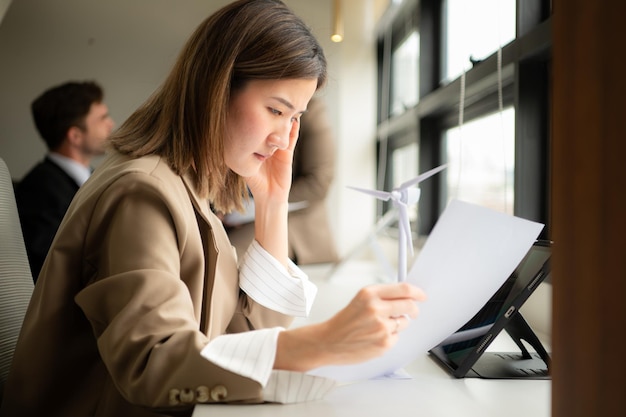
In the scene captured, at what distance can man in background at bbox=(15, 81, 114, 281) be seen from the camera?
2.72 m

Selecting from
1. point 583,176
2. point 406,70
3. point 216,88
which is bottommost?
point 583,176

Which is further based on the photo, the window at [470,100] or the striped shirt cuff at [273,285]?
the window at [470,100]

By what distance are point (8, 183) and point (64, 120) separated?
8.32 feet

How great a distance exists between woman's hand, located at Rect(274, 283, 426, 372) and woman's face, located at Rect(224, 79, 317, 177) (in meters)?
0.44

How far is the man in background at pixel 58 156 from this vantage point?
107 inches

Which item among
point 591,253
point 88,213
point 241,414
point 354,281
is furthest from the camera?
point 354,281

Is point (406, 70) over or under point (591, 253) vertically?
over

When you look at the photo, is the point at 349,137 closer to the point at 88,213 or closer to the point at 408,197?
the point at 408,197

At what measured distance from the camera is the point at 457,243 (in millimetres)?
668

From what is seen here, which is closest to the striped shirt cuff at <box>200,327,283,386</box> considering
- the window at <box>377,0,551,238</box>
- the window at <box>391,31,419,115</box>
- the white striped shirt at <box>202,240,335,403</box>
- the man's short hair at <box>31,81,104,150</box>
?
the white striped shirt at <box>202,240,335,403</box>

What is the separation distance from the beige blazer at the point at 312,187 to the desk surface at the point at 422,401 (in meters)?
1.99

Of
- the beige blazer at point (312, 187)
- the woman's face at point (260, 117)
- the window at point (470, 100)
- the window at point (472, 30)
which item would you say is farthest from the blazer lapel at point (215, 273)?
the beige blazer at point (312, 187)

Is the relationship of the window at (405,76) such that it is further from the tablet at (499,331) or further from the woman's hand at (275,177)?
the tablet at (499,331)

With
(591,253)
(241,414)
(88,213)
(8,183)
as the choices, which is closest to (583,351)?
(591,253)
